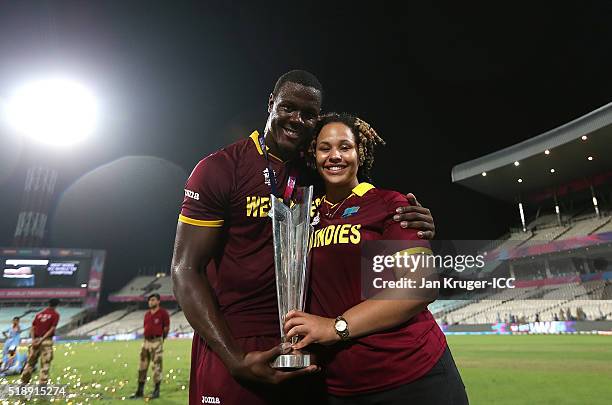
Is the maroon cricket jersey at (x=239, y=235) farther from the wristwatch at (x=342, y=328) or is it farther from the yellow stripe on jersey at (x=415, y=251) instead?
the yellow stripe on jersey at (x=415, y=251)

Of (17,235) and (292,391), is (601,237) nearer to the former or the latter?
(292,391)

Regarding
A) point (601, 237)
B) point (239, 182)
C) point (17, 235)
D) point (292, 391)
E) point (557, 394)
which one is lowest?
point (557, 394)

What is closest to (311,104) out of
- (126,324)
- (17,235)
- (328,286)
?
Answer: (328,286)

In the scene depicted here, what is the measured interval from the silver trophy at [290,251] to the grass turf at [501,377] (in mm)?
6323

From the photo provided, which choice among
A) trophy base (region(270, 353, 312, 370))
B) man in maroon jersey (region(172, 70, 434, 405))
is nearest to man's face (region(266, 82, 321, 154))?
man in maroon jersey (region(172, 70, 434, 405))

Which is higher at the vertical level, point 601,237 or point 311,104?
point 601,237

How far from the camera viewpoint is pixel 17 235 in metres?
44.2

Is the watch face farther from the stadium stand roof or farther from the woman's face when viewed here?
the stadium stand roof

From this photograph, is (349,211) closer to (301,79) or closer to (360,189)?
(360,189)

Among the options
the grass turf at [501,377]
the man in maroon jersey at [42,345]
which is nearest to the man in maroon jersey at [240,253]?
the grass turf at [501,377]

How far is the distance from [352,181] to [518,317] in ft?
94.4

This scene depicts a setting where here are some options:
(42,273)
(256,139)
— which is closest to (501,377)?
(256,139)

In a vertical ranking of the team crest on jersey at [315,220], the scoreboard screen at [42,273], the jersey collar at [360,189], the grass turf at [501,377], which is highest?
the scoreboard screen at [42,273]

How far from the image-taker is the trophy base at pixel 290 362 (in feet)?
5.76
